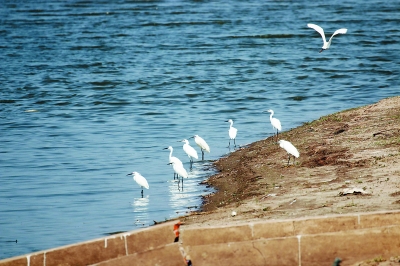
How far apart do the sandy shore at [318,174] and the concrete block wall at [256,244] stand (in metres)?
1.17

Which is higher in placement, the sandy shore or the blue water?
the blue water

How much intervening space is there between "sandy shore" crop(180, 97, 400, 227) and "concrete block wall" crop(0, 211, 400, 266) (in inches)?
46.1

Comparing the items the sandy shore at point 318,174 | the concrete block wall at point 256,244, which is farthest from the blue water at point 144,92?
the concrete block wall at point 256,244

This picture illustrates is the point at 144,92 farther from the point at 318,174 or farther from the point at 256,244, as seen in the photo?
the point at 256,244

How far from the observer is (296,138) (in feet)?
54.2

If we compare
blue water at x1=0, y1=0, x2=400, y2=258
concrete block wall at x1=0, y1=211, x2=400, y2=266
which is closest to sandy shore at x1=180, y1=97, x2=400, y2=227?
blue water at x1=0, y1=0, x2=400, y2=258

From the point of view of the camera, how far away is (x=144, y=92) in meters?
26.7

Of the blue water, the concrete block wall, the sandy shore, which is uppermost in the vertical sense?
the blue water

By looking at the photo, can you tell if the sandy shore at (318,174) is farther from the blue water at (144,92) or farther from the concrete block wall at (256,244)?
the concrete block wall at (256,244)

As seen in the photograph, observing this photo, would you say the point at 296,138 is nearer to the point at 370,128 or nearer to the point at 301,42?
the point at 370,128

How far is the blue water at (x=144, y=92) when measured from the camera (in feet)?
45.4

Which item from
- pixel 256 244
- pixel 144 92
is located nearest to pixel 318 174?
pixel 256 244

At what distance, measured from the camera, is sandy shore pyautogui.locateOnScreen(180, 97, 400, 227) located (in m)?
10.6

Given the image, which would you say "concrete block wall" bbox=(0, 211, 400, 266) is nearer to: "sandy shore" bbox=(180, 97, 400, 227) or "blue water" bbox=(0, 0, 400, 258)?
"sandy shore" bbox=(180, 97, 400, 227)
